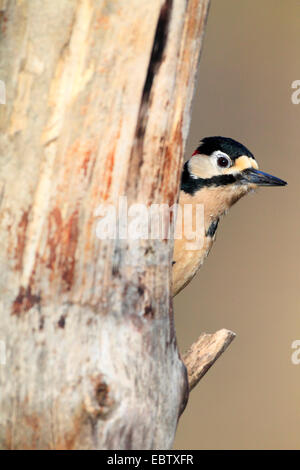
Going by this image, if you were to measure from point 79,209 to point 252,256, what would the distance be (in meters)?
2.38

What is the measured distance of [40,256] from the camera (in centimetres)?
147

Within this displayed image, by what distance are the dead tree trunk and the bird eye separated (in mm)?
958

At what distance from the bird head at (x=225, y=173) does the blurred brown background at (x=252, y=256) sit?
3.68 feet

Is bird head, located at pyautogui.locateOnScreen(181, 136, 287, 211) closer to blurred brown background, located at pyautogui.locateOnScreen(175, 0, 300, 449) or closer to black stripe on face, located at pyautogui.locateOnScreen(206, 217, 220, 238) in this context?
black stripe on face, located at pyautogui.locateOnScreen(206, 217, 220, 238)

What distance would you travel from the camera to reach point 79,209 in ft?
4.85

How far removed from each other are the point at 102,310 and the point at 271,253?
7.79ft

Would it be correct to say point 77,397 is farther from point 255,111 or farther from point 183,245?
point 255,111

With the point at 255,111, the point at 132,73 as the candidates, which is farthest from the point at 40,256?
the point at 255,111

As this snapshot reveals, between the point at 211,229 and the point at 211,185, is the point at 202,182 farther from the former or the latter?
the point at 211,229

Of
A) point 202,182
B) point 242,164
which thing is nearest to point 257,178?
point 242,164

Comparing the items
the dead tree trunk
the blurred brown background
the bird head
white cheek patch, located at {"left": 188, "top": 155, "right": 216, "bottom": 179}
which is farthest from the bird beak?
the blurred brown background

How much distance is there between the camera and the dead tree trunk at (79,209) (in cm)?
144

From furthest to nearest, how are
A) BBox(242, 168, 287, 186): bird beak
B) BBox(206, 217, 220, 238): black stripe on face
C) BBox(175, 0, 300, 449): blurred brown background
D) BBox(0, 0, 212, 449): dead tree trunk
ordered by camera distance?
BBox(175, 0, 300, 449): blurred brown background → BBox(206, 217, 220, 238): black stripe on face → BBox(242, 168, 287, 186): bird beak → BBox(0, 0, 212, 449): dead tree trunk

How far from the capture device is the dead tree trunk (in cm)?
144
